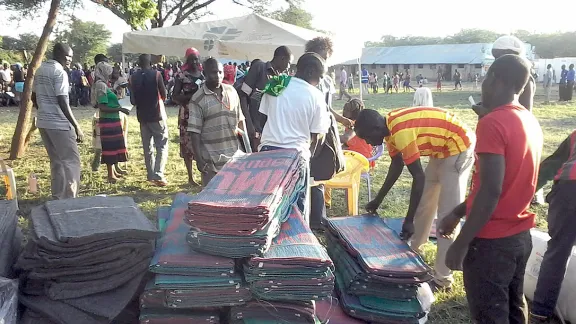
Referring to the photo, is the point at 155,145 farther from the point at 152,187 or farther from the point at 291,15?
the point at 291,15

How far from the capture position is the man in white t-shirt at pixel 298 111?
3395 mm

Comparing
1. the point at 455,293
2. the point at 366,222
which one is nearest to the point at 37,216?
the point at 366,222

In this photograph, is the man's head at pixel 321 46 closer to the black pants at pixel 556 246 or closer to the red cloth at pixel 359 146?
the red cloth at pixel 359 146

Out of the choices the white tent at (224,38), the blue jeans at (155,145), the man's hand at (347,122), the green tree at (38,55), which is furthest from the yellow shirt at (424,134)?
the green tree at (38,55)

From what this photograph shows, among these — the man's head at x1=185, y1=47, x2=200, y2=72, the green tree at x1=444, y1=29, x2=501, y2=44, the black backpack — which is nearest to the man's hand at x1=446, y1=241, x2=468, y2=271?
the black backpack

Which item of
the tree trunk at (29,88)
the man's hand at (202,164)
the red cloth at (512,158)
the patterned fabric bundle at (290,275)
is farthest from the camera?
the tree trunk at (29,88)

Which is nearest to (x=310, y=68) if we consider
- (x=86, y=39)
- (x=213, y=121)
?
(x=213, y=121)

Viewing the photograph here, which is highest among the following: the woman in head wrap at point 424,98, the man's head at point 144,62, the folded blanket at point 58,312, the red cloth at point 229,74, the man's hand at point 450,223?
the man's head at point 144,62

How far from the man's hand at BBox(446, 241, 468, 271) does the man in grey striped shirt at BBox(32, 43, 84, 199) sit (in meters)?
4.03

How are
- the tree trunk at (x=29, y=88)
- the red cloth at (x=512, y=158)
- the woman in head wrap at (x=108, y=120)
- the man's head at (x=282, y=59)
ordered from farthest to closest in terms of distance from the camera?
the tree trunk at (x=29, y=88) → the woman in head wrap at (x=108, y=120) → the man's head at (x=282, y=59) → the red cloth at (x=512, y=158)

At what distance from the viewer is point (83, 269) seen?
241 centimetres

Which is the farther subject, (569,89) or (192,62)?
(569,89)

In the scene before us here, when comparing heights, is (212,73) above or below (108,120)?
above

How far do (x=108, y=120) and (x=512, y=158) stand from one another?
5.55 metres
